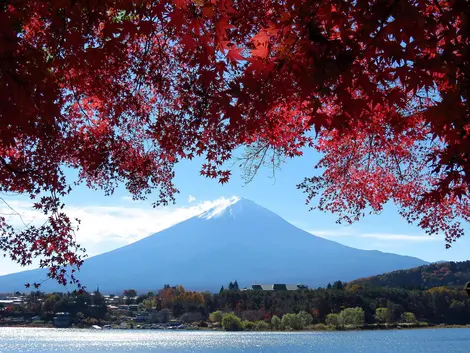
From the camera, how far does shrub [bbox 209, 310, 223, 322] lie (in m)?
107

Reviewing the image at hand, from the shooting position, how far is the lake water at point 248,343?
80188 millimetres

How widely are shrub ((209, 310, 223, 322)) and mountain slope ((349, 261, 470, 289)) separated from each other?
30.8 meters

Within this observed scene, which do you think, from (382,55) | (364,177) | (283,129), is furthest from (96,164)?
(382,55)

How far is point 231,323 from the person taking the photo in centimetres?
10044

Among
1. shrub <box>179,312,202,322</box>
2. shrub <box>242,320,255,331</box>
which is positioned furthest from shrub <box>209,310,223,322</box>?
shrub <box>179,312,202,322</box>

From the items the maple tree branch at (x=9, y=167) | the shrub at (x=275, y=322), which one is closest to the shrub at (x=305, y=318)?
the shrub at (x=275, y=322)

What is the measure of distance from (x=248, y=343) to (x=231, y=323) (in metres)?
9.87

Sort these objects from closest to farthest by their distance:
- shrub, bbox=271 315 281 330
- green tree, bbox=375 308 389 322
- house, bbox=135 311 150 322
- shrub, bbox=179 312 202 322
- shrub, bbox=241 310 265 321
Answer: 1. green tree, bbox=375 308 389 322
2. shrub, bbox=271 315 281 330
3. shrub, bbox=241 310 265 321
4. shrub, bbox=179 312 202 322
5. house, bbox=135 311 150 322

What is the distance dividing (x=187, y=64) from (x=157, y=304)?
115 meters

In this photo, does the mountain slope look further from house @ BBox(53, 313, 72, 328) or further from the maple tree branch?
the maple tree branch

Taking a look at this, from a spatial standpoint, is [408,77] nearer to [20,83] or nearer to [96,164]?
[20,83]

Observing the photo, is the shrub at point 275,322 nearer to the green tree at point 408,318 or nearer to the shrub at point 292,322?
the shrub at point 292,322

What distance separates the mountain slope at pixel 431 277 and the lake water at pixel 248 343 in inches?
349

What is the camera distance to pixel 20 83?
4402 millimetres
